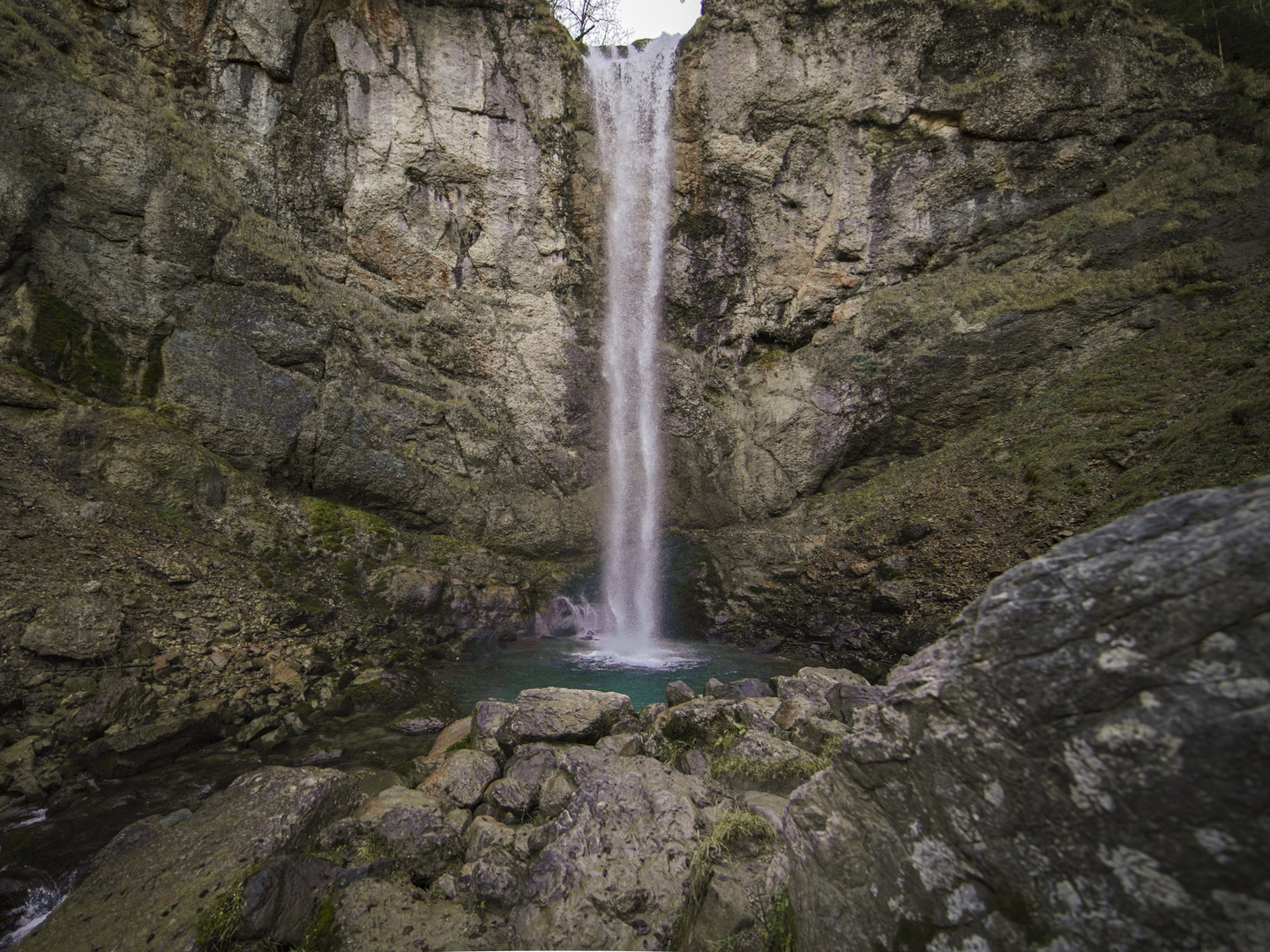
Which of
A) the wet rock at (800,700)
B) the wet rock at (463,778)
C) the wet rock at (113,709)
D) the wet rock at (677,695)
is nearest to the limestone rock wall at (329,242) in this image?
the wet rock at (113,709)

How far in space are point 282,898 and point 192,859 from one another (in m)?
0.93

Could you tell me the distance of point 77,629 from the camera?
7.94 m

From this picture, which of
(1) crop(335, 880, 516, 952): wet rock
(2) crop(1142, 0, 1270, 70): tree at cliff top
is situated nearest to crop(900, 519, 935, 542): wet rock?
(1) crop(335, 880, 516, 952): wet rock

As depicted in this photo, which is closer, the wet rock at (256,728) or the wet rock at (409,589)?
the wet rock at (256,728)

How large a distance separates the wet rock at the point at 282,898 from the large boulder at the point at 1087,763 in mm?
3483

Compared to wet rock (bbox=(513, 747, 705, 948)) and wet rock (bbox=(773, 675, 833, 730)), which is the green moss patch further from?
wet rock (bbox=(773, 675, 833, 730))

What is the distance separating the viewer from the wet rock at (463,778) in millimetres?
5652

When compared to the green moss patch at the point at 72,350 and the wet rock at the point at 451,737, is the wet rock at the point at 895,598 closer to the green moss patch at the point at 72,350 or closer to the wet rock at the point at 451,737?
the wet rock at the point at 451,737

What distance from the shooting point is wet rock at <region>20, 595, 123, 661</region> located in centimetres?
761

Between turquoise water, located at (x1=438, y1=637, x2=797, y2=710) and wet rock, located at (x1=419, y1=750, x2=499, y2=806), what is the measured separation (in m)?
3.59

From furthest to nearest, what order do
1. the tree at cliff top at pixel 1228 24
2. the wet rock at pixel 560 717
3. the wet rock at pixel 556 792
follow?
the tree at cliff top at pixel 1228 24 → the wet rock at pixel 560 717 → the wet rock at pixel 556 792

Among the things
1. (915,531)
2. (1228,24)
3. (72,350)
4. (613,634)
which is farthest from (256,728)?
(1228,24)

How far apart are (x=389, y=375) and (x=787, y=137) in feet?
46.8

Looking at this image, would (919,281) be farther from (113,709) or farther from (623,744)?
(113,709)
